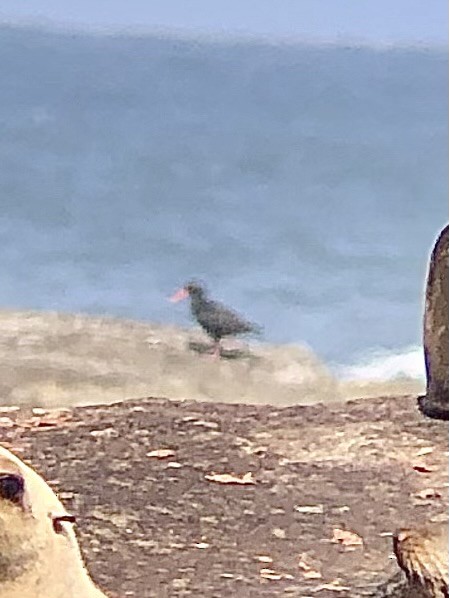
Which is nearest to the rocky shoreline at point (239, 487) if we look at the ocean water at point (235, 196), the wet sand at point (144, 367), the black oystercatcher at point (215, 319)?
the wet sand at point (144, 367)

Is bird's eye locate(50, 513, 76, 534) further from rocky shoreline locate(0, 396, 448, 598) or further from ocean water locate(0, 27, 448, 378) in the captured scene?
ocean water locate(0, 27, 448, 378)

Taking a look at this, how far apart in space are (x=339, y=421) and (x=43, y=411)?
0.72 metres

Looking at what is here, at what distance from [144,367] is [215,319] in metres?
0.26

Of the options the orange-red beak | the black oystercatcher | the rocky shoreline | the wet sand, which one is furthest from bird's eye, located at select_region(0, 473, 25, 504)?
the orange-red beak

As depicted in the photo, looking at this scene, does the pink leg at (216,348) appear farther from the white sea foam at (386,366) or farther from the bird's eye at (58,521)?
the bird's eye at (58,521)

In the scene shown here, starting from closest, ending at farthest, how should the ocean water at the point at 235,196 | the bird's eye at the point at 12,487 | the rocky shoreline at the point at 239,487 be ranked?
the bird's eye at the point at 12,487 < the rocky shoreline at the point at 239,487 < the ocean water at the point at 235,196

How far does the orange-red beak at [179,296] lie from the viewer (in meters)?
4.53

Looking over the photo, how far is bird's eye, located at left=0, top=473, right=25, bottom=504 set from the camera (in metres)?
1.57

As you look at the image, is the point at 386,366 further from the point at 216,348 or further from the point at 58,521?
the point at 58,521

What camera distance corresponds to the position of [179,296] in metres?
4.57

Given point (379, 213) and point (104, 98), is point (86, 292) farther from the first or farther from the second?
point (379, 213)

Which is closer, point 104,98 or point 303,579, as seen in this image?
point 303,579

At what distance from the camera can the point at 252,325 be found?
436 centimetres

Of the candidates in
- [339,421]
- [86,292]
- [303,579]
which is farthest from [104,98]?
[303,579]
